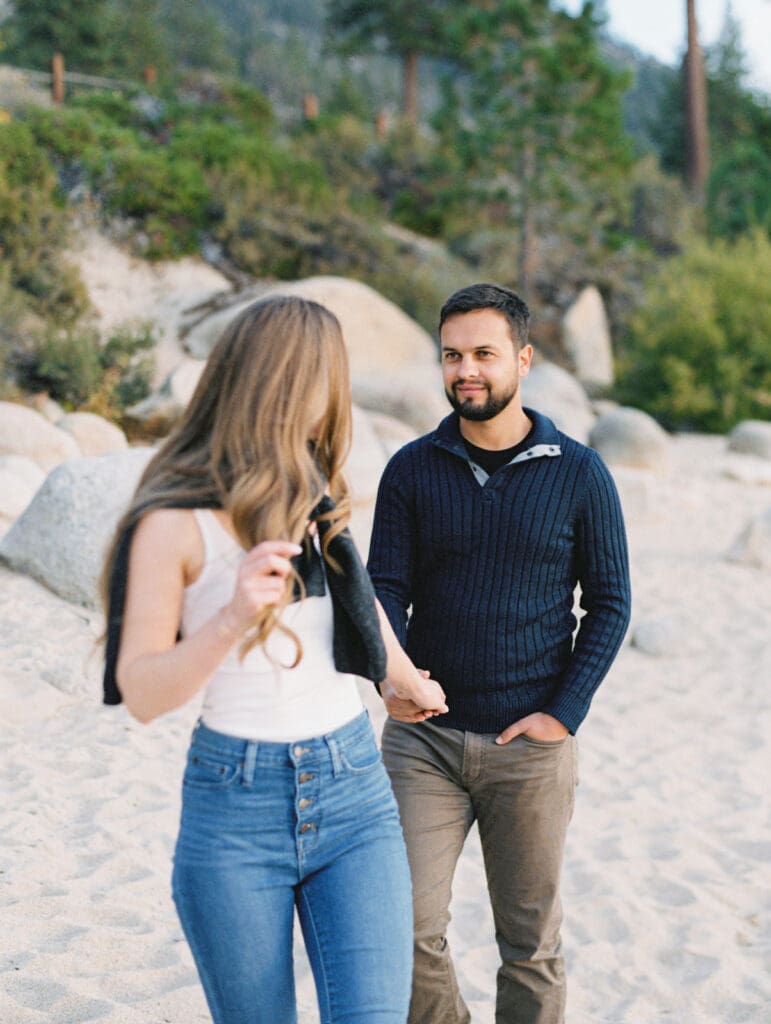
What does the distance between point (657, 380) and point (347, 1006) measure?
15.7 m

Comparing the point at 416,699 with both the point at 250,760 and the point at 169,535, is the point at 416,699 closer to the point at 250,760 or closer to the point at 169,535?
the point at 250,760

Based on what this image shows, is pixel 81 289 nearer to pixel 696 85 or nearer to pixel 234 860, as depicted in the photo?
pixel 234 860

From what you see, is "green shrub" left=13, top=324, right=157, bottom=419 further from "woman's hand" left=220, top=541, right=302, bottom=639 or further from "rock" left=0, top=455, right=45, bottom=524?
"woman's hand" left=220, top=541, right=302, bottom=639

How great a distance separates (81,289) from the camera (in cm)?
1372

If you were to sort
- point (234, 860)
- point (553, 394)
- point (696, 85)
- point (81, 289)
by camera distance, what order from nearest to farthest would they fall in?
point (234, 860)
point (81, 289)
point (553, 394)
point (696, 85)

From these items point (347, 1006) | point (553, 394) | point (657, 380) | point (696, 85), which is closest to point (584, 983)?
point (347, 1006)

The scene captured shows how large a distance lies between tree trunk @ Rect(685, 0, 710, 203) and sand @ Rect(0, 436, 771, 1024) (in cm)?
2310

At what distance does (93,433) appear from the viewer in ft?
30.5

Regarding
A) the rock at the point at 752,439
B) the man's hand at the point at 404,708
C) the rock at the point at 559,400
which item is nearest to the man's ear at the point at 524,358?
the man's hand at the point at 404,708

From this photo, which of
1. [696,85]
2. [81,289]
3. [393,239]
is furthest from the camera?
[696,85]

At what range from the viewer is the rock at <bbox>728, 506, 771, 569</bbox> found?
9.30m

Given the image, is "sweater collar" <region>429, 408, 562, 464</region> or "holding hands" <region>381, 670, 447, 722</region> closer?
"holding hands" <region>381, 670, 447, 722</region>

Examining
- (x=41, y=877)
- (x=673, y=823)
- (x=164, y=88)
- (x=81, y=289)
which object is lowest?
(x=673, y=823)

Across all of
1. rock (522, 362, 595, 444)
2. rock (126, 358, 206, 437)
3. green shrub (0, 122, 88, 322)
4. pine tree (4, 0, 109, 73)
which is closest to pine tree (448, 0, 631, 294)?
rock (522, 362, 595, 444)
